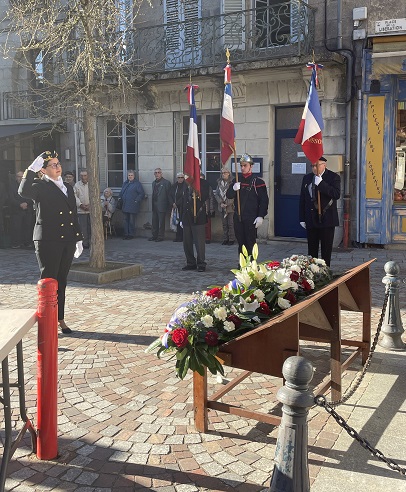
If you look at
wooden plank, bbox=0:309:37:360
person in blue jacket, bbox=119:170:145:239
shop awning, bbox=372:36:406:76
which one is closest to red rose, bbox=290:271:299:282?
wooden plank, bbox=0:309:37:360

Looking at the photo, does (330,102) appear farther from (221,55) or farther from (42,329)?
(42,329)

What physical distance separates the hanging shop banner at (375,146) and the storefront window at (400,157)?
1.29 ft

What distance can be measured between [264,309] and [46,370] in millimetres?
1495

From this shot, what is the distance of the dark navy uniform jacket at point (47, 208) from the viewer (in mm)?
6191

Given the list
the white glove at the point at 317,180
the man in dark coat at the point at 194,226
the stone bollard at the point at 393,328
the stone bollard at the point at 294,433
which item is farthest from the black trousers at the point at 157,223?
the stone bollard at the point at 294,433

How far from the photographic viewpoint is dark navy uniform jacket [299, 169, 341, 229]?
26.0 ft

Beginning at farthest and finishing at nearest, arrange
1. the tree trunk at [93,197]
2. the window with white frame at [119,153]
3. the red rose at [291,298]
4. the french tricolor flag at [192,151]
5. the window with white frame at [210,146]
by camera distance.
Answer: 1. the window with white frame at [119,153]
2. the window with white frame at [210,146]
3. the tree trunk at [93,197]
4. the french tricolor flag at [192,151]
5. the red rose at [291,298]

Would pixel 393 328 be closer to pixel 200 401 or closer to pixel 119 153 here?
pixel 200 401

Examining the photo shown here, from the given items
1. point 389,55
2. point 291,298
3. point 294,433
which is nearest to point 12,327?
point 294,433

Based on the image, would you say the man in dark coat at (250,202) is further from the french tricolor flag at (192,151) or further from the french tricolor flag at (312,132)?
the french tricolor flag at (312,132)

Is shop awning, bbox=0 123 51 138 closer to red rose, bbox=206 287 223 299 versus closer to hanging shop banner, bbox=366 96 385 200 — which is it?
hanging shop banner, bbox=366 96 385 200

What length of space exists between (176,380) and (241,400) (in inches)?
27.3

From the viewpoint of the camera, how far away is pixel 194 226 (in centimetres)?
1030

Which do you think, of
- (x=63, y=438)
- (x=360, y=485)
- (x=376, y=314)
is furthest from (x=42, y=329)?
(x=376, y=314)
